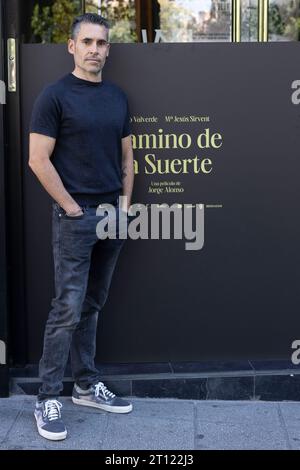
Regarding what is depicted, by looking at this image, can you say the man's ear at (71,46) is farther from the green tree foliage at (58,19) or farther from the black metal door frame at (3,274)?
the green tree foliage at (58,19)

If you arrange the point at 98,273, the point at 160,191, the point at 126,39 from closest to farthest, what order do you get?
the point at 98,273 < the point at 160,191 < the point at 126,39

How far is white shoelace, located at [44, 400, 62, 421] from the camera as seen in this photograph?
11.6 ft

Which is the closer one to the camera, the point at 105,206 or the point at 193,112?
the point at 105,206

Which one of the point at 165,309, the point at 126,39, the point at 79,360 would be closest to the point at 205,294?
the point at 165,309

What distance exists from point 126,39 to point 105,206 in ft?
12.2

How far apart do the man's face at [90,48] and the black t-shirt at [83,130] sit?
86 millimetres

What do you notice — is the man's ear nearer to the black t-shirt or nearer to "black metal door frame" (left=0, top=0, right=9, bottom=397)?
the black t-shirt

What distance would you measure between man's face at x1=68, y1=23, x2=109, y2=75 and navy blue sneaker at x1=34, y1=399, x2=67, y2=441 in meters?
1.69

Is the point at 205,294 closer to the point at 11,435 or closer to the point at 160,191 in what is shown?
the point at 160,191

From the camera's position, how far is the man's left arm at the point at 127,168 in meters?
3.73

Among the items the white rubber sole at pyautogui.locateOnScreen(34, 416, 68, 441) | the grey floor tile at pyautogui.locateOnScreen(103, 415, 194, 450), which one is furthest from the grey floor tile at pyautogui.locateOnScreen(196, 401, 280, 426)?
the white rubber sole at pyautogui.locateOnScreen(34, 416, 68, 441)

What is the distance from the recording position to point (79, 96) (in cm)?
345

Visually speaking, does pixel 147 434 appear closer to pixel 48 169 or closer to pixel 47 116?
pixel 48 169

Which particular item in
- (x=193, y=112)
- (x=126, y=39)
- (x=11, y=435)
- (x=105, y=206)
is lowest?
(x=11, y=435)
